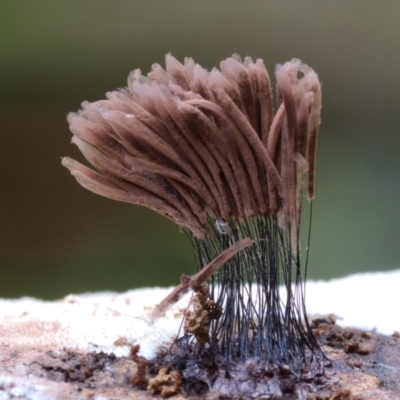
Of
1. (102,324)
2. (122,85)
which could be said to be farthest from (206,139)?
(122,85)

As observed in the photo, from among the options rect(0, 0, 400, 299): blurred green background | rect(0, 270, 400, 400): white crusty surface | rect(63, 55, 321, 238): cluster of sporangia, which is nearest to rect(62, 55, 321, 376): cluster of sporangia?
rect(63, 55, 321, 238): cluster of sporangia

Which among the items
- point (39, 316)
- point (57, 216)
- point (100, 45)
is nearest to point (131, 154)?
point (39, 316)

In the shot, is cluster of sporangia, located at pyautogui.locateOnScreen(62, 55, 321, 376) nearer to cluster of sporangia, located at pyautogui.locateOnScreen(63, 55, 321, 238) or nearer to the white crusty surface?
A: cluster of sporangia, located at pyautogui.locateOnScreen(63, 55, 321, 238)

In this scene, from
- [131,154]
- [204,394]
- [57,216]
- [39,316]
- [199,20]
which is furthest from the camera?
[57,216]

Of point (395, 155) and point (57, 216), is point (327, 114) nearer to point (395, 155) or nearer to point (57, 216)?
point (395, 155)

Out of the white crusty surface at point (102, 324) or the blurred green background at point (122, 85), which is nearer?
the white crusty surface at point (102, 324)

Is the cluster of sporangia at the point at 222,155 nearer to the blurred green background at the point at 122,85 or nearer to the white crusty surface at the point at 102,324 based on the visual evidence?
the white crusty surface at the point at 102,324

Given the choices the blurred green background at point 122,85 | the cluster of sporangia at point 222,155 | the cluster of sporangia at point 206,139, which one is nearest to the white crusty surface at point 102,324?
the cluster of sporangia at point 222,155

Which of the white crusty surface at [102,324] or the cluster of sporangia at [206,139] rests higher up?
the cluster of sporangia at [206,139]
